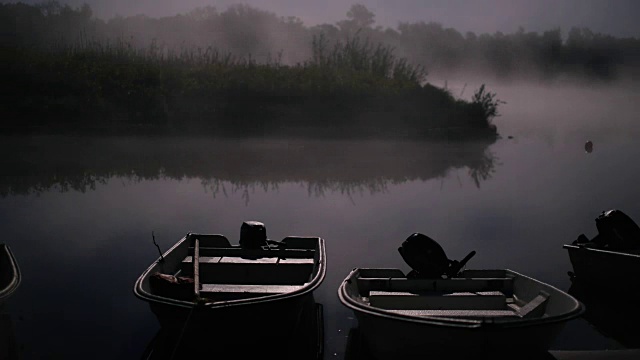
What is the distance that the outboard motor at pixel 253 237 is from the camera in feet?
38.3

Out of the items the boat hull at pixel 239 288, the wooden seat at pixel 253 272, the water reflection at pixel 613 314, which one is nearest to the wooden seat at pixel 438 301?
the boat hull at pixel 239 288

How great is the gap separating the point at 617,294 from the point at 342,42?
1234 inches

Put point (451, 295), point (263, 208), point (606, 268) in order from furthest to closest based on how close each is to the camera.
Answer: point (263, 208)
point (606, 268)
point (451, 295)

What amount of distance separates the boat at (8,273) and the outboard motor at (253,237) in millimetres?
3568

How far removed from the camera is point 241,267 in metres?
10.6

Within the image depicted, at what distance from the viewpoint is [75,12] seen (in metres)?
45.9

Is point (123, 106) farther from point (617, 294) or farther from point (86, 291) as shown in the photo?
point (617, 294)

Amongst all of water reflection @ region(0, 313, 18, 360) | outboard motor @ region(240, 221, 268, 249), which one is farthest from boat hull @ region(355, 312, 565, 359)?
outboard motor @ region(240, 221, 268, 249)

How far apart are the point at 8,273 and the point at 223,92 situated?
25.8 m

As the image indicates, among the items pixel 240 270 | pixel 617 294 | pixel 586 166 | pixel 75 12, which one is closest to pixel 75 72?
pixel 75 12

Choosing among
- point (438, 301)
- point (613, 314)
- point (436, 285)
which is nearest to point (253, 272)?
point (436, 285)

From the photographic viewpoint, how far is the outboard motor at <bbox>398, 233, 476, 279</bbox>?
9.93 metres

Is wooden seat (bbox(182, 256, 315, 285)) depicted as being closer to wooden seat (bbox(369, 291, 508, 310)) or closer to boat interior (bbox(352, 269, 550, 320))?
boat interior (bbox(352, 269, 550, 320))

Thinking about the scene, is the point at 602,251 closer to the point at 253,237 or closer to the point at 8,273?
the point at 253,237
